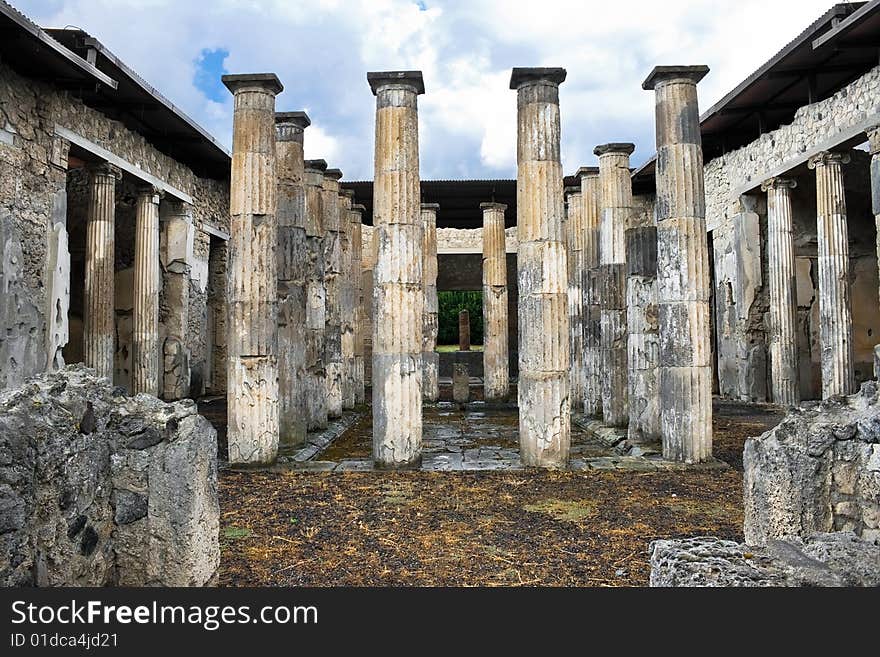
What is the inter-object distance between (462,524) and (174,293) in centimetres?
1335

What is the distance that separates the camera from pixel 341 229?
15344mm

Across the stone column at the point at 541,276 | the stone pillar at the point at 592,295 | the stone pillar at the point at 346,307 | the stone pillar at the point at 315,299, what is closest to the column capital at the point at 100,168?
the stone pillar at the point at 315,299

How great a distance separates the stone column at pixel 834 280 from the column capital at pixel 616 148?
15.9ft

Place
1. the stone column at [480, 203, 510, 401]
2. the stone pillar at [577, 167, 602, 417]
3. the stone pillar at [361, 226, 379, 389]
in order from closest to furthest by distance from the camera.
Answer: the stone pillar at [577, 167, 602, 417]
the stone column at [480, 203, 510, 401]
the stone pillar at [361, 226, 379, 389]

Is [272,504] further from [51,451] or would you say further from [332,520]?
[51,451]

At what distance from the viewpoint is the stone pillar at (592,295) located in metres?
13.4

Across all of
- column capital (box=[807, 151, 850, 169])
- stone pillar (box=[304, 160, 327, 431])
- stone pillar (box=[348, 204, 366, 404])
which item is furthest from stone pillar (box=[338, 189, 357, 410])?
column capital (box=[807, 151, 850, 169])

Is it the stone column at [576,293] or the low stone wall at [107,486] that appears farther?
the stone column at [576,293]

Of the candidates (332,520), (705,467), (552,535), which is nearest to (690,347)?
(705,467)

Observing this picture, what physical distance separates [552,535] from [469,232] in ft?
71.3

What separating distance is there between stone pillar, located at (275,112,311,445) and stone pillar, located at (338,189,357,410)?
4.17 m

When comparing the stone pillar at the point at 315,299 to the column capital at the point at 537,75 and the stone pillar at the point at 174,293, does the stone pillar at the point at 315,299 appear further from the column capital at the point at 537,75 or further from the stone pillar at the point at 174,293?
the stone pillar at the point at 174,293

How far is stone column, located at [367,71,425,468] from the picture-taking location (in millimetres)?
8844

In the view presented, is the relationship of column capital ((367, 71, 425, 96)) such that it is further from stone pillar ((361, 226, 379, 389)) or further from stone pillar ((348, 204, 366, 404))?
stone pillar ((361, 226, 379, 389))
